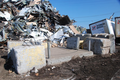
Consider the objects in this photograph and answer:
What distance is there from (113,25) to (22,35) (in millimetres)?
8591

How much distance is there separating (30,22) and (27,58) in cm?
621

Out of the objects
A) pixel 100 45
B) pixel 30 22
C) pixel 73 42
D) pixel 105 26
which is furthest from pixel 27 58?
pixel 105 26

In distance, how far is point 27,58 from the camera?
109 inches

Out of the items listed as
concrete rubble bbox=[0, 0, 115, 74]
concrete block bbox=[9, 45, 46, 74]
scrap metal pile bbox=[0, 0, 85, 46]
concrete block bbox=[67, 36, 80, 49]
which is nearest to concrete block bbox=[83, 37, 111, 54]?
concrete rubble bbox=[0, 0, 115, 74]

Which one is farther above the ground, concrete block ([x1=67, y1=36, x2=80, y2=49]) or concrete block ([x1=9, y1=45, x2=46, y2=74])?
concrete block ([x1=67, y1=36, x2=80, y2=49])

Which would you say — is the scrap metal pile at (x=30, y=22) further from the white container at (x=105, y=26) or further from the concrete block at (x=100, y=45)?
the concrete block at (x=100, y=45)

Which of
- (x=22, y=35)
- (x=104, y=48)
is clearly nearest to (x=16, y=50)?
(x=104, y=48)

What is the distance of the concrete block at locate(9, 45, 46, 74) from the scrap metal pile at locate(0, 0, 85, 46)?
12.2 ft

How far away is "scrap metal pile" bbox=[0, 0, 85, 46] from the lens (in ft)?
23.0

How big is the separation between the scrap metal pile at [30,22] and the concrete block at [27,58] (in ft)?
12.2

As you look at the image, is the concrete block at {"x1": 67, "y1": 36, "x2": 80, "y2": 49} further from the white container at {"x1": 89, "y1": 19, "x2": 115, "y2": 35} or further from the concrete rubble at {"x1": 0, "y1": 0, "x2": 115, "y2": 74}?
the white container at {"x1": 89, "y1": 19, "x2": 115, "y2": 35}

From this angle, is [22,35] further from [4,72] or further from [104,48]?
[104,48]

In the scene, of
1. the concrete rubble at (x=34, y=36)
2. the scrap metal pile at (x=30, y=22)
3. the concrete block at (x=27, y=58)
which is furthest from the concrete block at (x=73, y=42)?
the concrete block at (x=27, y=58)

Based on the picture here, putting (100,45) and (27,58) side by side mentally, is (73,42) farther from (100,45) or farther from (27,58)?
(27,58)
